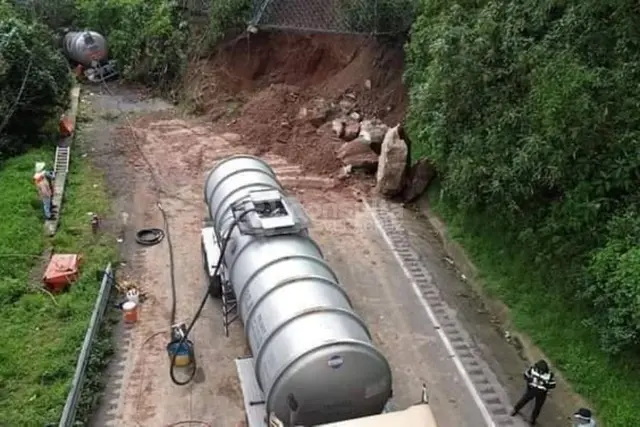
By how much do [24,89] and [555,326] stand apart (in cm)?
1672

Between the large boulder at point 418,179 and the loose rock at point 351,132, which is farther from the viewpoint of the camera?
the loose rock at point 351,132

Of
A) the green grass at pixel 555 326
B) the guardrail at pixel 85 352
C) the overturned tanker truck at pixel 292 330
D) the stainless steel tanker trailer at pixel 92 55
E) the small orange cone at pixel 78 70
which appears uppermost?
the overturned tanker truck at pixel 292 330

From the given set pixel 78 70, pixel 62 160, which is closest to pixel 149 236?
pixel 62 160

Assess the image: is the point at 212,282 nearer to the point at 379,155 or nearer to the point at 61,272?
the point at 61,272

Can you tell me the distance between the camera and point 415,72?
64.6 ft

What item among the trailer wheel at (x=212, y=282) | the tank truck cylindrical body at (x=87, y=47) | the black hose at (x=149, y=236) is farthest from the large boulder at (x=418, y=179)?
the tank truck cylindrical body at (x=87, y=47)

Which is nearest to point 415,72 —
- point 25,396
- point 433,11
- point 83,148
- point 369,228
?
point 433,11

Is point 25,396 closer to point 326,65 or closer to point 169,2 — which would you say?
point 326,65

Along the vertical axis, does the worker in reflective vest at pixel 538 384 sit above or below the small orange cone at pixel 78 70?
above

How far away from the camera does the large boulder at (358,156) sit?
67.6ft

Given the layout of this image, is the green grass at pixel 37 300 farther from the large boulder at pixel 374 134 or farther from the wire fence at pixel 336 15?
the wire fence at pixel 336 15

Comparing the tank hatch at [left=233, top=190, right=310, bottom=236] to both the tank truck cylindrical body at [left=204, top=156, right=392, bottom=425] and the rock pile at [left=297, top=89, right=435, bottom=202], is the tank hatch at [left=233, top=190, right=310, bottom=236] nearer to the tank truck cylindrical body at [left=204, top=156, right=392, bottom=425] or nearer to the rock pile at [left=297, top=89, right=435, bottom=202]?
the tank truck cylindrical body at [left=204, top=156, right=392, bottom=425]

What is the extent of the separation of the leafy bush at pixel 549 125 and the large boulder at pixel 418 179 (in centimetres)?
259

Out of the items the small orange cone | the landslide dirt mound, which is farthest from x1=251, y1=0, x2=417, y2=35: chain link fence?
the small orange cone
